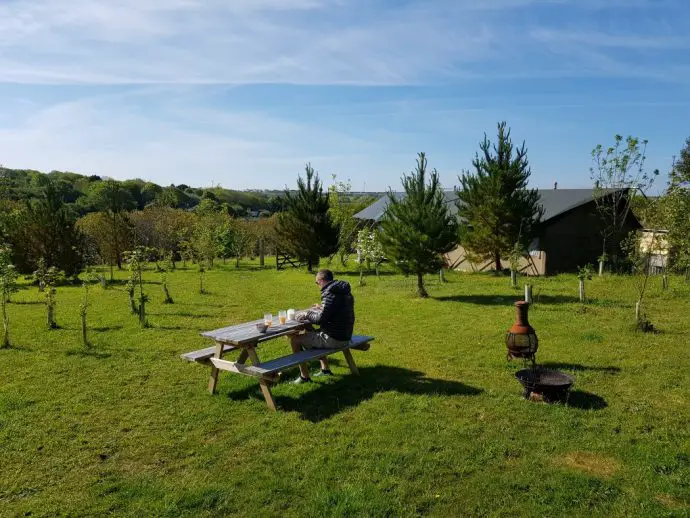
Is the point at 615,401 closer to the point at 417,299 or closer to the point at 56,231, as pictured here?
the point at 417,299

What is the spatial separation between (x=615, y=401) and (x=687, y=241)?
10935 mm

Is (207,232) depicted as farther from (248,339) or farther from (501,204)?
(248,339)

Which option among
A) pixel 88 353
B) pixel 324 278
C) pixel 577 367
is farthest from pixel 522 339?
pixel 88 353

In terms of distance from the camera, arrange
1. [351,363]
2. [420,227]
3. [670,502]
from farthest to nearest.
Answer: [420,227] → [351,363] → [670,502]

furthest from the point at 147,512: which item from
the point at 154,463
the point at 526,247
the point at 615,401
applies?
the point at 526,247

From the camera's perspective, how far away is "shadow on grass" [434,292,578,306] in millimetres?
14157

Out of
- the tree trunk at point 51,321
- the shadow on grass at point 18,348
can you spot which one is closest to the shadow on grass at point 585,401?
the shadow on grass at point 18,348

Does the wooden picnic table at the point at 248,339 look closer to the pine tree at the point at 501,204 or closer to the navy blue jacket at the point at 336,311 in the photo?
the navy blue jacket at the point at 336,311

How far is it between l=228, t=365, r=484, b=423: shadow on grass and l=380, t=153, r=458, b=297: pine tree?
24.3ft

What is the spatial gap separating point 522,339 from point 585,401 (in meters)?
1.68

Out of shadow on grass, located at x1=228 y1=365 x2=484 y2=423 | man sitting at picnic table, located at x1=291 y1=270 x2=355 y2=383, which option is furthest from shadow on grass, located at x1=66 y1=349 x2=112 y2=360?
man sitting at picnic table, located at x1=291 y1=270 x2=355 y2=383

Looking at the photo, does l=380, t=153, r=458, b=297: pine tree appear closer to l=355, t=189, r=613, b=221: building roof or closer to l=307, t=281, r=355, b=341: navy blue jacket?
l=355, t=189, r=613, b=221: building roof

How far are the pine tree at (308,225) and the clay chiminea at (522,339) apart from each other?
16.3 metres

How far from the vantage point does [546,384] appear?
6.36 metres
